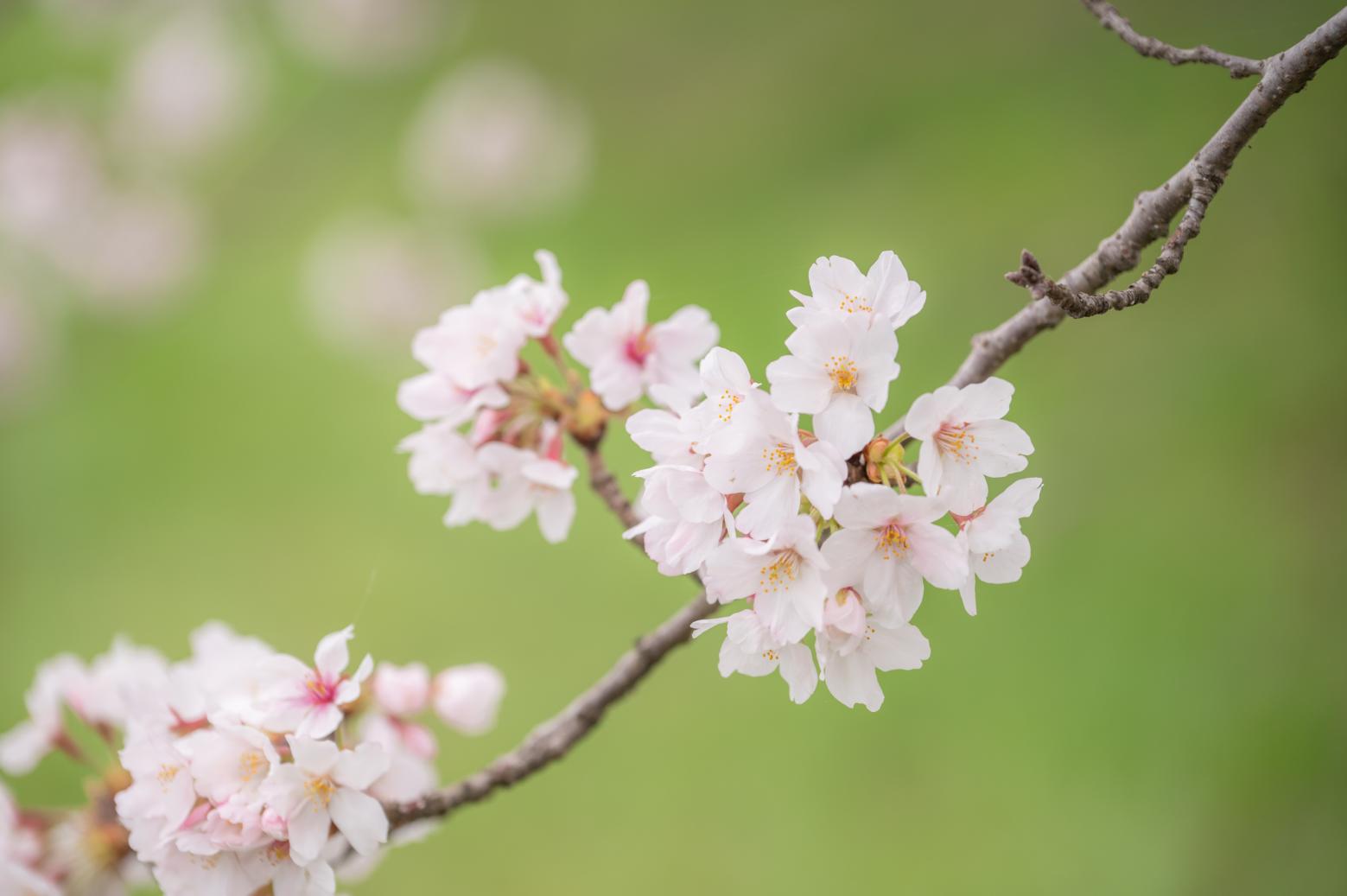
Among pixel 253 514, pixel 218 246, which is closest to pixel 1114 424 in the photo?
pixel 253 514

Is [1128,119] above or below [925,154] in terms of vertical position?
below

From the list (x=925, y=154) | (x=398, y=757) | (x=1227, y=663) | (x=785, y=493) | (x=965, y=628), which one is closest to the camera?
(x=785, y=493)

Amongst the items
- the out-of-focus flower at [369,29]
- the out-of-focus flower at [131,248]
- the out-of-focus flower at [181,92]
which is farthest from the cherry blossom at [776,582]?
the out-of-focus flower at [181,92]

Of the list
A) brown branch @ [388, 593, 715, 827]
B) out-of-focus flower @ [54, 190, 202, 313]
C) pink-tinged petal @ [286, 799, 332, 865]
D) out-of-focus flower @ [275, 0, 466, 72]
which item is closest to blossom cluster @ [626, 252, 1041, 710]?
brown branch @ [388, 593, 715, 827]

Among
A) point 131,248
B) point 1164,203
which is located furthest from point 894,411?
point 131,248

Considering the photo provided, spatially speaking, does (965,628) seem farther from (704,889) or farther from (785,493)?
(785,493)

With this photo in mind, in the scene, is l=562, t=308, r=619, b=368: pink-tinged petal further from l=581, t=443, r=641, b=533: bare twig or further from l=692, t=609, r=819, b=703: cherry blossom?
l=692, t=609, r=819, b=703: cherry blossom

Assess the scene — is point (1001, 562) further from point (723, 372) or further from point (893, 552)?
point (723, 372)
